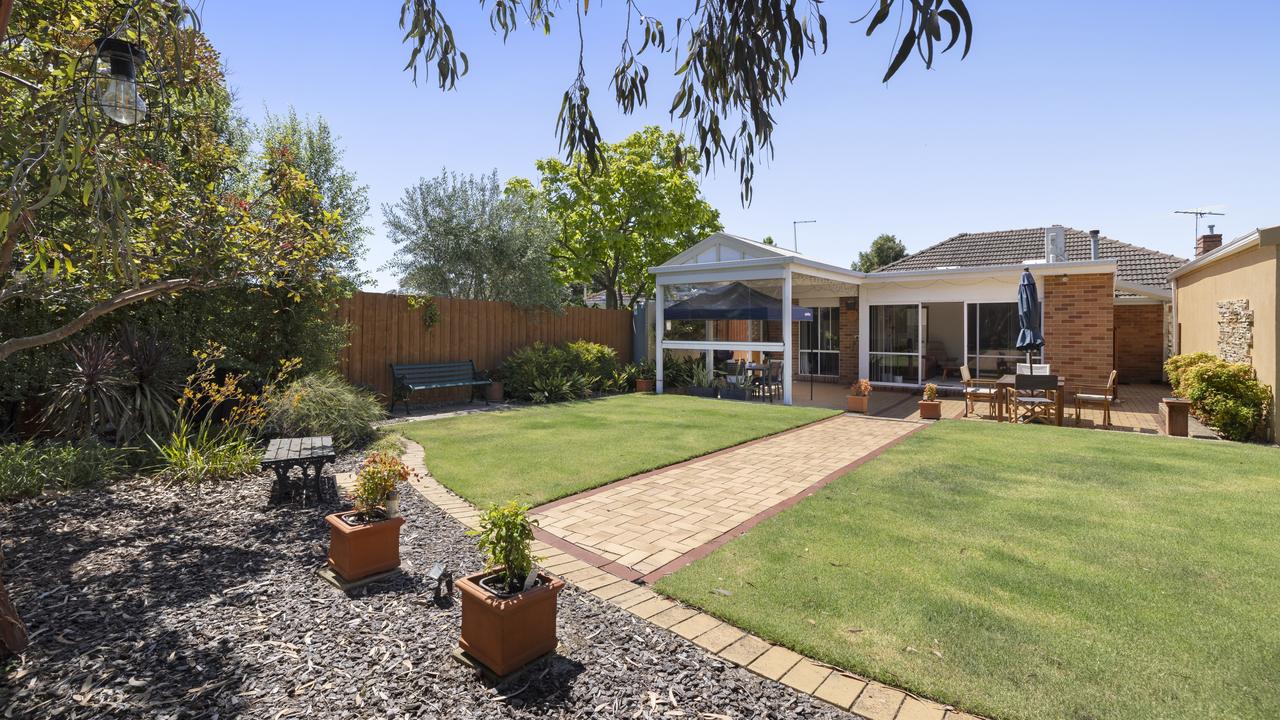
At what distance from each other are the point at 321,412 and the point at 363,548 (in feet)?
14.3

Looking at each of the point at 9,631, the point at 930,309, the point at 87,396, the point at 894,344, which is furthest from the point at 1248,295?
the point at 87,396

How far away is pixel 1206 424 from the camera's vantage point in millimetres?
9086

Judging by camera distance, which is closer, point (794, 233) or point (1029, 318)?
point (1029, 318)

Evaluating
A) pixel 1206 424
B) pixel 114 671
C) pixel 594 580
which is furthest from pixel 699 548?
pixel 1206 424

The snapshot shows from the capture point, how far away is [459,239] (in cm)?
1531

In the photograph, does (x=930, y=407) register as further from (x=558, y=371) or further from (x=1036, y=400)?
(x=558, y=371)

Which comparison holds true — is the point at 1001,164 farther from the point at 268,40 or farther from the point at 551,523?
the point at 268,40

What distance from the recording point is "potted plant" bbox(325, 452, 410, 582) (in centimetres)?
360

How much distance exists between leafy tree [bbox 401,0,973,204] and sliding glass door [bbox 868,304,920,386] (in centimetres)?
1332

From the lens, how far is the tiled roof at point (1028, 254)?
16.2 metres

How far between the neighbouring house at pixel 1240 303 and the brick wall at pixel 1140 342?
198 inches

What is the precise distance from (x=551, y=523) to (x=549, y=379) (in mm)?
8332

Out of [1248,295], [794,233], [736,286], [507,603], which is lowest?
[507,603]

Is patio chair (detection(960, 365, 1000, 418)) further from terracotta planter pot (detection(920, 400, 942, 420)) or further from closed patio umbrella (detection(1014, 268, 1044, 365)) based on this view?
closed patio umbrella (detection(1014, 268, 1044, 365))
